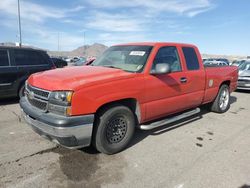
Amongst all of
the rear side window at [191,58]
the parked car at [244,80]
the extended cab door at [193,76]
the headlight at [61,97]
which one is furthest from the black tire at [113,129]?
the parked car at [244,80]

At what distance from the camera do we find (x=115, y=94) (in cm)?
354

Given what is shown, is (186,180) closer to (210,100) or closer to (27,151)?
(27,151)

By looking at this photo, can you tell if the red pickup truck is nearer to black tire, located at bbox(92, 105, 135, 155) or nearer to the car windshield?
black tire, located at bbox(92, 105, 135, 155)

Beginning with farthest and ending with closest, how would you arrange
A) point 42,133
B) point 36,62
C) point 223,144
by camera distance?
point 36,62, point 223,144, point 42,133

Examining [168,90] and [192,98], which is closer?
[168,90]

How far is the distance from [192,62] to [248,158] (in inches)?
93.5

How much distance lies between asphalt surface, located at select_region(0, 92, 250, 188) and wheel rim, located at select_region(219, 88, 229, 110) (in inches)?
63.2

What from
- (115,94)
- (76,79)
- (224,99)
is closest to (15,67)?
(76,79)

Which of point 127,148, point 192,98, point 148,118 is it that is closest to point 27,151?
point 127,148

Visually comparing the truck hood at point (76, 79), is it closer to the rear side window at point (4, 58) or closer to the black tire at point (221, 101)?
the black tire at point (221, 101)

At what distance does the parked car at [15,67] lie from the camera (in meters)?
6.92

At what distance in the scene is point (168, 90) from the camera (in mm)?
4430

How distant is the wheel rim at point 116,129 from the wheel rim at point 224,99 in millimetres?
3896

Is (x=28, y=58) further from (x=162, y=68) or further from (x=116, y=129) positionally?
(x=162, y=68)
